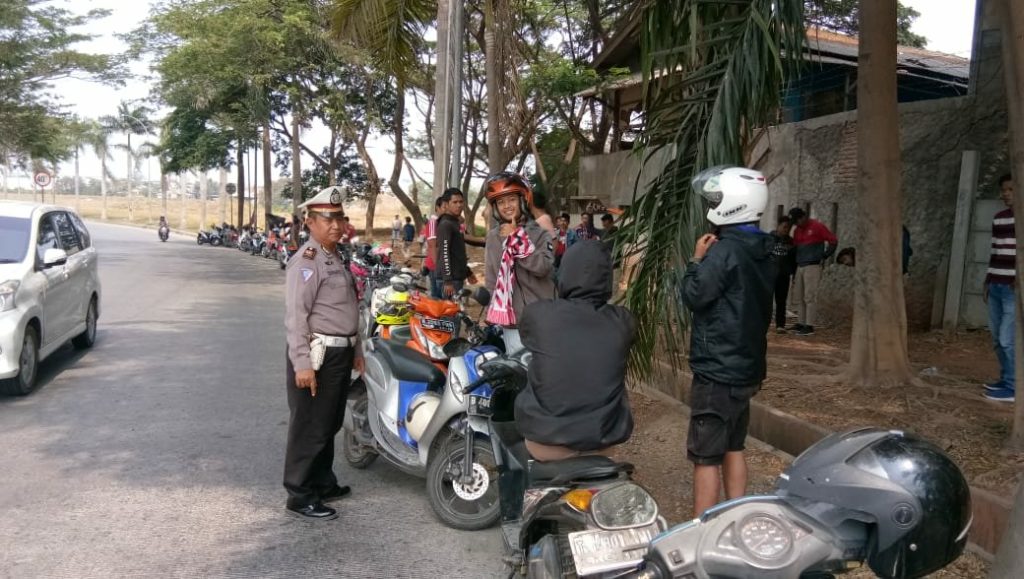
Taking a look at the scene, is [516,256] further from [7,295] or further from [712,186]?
[7,295]

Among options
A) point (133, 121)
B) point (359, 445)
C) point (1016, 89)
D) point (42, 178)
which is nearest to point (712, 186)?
point (1016, 89)

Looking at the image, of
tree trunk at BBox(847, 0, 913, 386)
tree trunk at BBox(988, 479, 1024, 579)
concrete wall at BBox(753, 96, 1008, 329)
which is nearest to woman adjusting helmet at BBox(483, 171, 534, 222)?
tree trunk at BBox(847, 0, 913, 386)

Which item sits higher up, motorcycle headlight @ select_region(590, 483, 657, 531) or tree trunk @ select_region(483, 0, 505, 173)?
tree trunk @ select_region(483, 0, 505, 173)

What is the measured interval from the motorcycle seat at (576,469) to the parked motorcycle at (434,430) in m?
1.11

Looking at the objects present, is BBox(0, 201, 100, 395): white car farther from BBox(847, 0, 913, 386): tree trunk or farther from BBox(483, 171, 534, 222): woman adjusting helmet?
BBox(847, 0, 913, 386): tree trunk

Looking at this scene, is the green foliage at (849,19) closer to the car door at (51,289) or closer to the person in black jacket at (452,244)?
the person in black jacket at (452,244)

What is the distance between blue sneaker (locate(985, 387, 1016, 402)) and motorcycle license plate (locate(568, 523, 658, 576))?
186 inches

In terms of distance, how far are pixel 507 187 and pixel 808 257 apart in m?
5.75

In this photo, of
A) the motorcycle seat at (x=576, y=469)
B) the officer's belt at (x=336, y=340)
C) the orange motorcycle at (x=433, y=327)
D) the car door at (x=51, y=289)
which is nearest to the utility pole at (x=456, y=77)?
the car door at (x=51, y=289)

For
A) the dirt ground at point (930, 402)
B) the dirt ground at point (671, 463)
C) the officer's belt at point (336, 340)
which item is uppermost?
the officer's belt at point (336, 340)

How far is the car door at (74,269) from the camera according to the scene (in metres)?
8.37

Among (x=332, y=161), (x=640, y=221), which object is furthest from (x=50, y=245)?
(x=332, y=161)

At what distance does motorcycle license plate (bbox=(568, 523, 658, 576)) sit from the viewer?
8.48 feet

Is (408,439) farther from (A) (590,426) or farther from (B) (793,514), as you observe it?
(B) (793,514)
